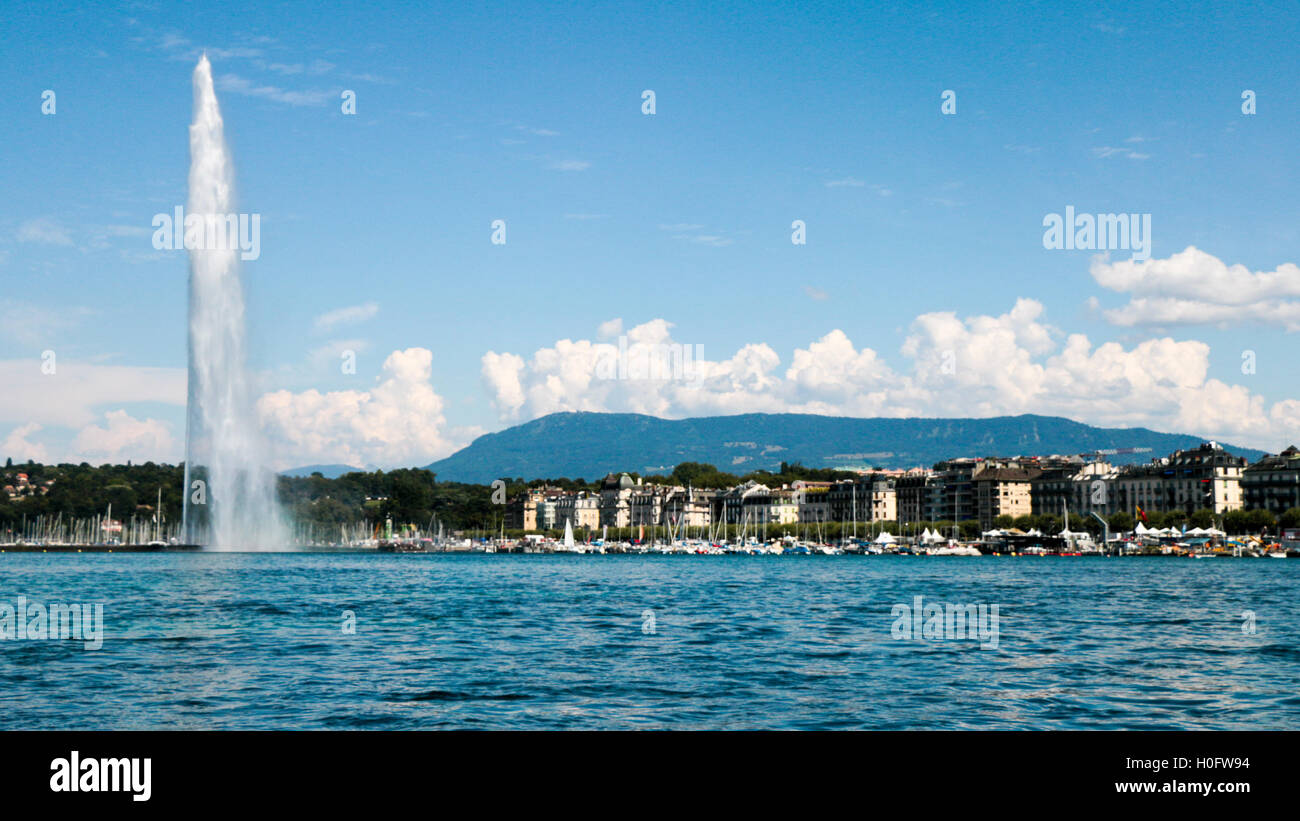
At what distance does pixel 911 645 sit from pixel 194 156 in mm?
67861

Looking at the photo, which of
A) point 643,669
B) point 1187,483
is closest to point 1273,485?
point 1187,483

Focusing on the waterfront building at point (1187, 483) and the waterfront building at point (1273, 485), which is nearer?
the waterfront building at point (1273, 485)

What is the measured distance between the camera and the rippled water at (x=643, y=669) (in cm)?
1673

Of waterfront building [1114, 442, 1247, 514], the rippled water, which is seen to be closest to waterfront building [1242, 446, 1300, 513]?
waterfront building [1114, 442, 1247, 514]

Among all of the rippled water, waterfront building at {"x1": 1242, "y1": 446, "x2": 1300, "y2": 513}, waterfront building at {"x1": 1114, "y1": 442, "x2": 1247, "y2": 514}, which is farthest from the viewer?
waterfront building at {"x1": 1114, "y1": 442, "x2": 1247, "y2": 514}

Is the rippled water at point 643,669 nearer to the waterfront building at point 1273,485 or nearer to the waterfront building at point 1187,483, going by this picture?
the waterfront building at point 1273,485

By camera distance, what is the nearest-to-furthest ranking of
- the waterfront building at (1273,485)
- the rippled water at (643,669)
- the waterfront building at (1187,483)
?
the rippled water at (643,669) < the waterfront building at (1273,485) < the waterfront building at (1187,483)

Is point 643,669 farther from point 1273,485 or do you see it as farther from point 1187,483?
point 1187,483

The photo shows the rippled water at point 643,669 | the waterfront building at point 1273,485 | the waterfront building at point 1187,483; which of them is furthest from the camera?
the waterfront building at point 1187,483

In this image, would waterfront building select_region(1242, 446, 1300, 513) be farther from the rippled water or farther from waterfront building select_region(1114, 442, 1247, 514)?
the rippled water

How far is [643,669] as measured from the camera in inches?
876

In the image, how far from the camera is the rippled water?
16.7 meters

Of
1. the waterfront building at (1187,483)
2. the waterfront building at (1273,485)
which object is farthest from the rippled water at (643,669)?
the waterfront building at (1187,483)
